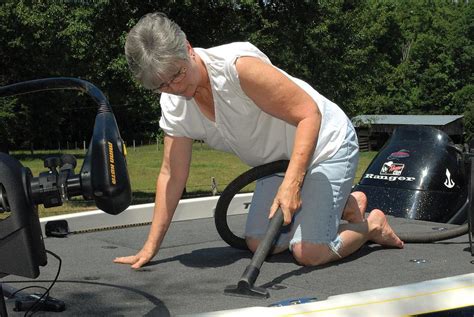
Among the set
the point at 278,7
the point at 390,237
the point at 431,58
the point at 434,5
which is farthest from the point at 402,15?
the point at 390,237

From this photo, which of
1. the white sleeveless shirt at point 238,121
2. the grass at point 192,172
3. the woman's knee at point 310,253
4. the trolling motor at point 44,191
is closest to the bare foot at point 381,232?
the woman's knee at point 310,253

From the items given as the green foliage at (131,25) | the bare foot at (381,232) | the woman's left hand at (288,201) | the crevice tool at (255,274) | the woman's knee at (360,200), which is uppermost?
the woman's left hand at (288,201)

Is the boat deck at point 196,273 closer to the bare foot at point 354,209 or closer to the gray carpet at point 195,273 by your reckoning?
the gray carpet at point 195,273

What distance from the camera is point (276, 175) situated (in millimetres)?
3217

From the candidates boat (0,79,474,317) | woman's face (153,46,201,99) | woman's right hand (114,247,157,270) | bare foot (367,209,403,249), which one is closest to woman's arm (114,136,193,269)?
woman's right hand (114,247,157,270)

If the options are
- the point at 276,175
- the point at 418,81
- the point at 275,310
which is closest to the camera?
the point at 275,310

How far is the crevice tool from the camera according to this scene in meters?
2.42

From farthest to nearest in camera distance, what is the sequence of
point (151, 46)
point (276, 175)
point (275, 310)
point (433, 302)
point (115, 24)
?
point (115, 24) → point (276, 175) → point (151, 46) → point (433, 302) → point (275, 310)

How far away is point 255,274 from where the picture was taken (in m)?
2.45

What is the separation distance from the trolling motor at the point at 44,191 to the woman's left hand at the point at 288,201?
1087 mm

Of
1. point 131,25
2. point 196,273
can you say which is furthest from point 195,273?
point 131,25

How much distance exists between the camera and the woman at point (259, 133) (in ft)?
8.26

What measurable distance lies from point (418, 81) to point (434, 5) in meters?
13.7

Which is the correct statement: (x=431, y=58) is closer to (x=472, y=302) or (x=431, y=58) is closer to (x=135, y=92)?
(x=135, y=92)
